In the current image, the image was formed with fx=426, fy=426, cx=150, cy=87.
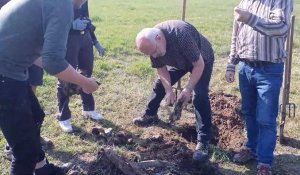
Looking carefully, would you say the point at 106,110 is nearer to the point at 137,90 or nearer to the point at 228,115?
the point at 137,90

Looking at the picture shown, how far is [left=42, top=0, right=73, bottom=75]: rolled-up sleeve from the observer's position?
9.91 feet

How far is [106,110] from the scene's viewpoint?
6.41 meters

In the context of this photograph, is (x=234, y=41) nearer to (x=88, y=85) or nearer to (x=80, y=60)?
(x=88, y=85)

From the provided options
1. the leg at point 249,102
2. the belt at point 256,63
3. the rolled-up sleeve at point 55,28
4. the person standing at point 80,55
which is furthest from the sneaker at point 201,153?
the rolled-up sleeve at point 55,28

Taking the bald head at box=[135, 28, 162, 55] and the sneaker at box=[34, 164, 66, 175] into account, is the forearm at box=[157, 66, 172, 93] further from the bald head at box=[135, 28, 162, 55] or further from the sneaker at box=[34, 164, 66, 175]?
the sneaker at box=[34, 164, 66, 175]

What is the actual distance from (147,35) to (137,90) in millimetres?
3013

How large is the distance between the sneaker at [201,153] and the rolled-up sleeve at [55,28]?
7.41 ft

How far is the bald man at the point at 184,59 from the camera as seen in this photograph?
14.4ft

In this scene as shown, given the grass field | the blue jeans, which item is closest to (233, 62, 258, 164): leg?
the blue jeans

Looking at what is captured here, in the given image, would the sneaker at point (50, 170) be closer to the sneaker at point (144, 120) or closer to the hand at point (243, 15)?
the sneaker at point (144, 120)

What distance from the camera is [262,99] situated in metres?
4.25

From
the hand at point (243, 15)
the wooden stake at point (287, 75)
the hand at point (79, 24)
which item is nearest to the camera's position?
the hand at point (243, 15)

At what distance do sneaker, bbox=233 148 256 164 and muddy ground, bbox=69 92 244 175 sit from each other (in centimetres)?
26

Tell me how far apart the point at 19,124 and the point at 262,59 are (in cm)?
232
